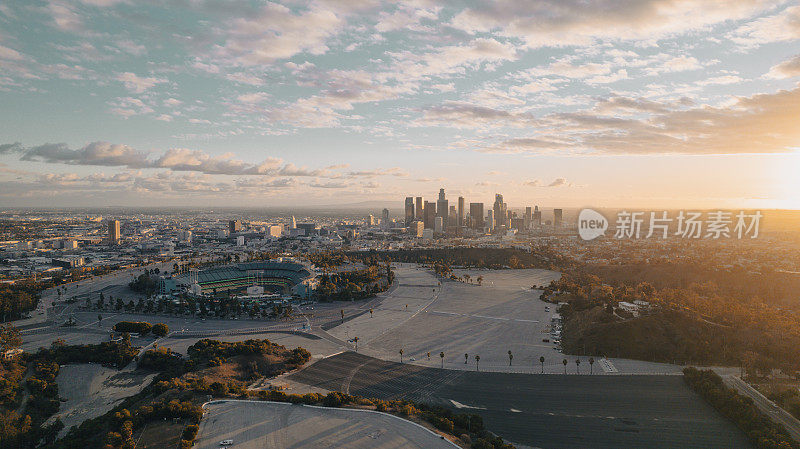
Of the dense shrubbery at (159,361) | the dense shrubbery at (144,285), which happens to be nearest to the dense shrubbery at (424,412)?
the dense shrubbery at (159,361)

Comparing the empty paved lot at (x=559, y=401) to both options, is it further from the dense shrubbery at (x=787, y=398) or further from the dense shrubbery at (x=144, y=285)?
the dense shrubbery at (x=144, y=285)

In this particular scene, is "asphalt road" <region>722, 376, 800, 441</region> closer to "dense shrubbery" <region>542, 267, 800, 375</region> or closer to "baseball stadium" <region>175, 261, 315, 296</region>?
"dense shrubbery" <region>542, 267, 800, 375</region>

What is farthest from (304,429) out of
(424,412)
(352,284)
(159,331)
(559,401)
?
(352,284)

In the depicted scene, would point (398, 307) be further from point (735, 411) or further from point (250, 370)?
point (735, 411)

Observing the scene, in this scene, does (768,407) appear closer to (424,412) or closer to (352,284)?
(424,412)

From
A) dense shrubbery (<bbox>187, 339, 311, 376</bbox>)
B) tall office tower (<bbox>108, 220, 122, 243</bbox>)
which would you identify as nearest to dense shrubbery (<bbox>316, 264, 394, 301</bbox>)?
dense shrubbery (<bbox>187, 339, 311, 376</bbox>)
